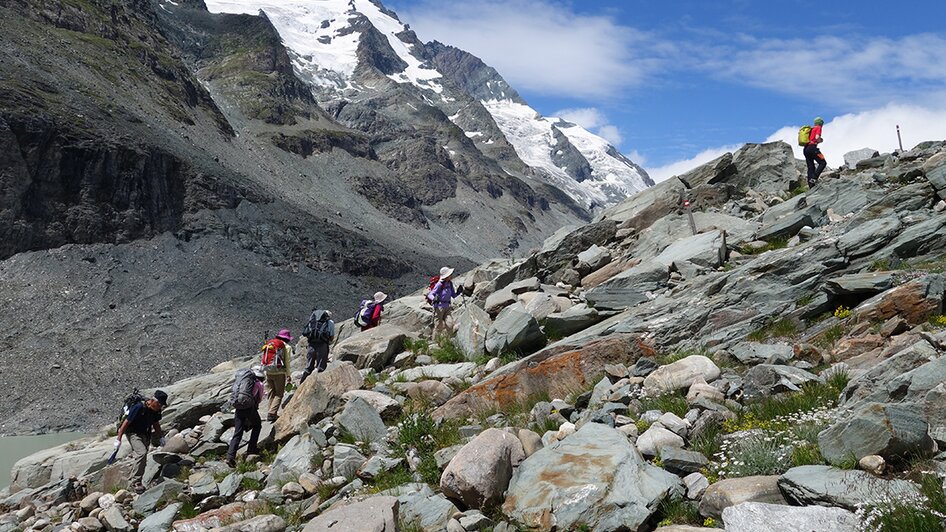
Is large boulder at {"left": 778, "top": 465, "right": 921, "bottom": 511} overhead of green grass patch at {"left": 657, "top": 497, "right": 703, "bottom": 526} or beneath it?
overhead

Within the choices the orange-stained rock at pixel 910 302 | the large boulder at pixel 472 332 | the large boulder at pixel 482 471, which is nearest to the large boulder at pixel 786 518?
the large boulder at pixel 482 471

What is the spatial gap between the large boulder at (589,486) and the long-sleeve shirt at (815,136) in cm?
1650

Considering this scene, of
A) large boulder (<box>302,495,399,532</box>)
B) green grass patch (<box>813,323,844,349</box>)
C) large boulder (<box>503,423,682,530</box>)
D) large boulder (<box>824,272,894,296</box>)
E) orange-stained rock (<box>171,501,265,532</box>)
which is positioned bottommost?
orange-stained rock (<box>171,501,265,532</box>)

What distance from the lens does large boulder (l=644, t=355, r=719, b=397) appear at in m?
7.61

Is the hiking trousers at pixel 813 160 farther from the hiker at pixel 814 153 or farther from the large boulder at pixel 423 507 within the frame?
the large boulder at pixel 423 507

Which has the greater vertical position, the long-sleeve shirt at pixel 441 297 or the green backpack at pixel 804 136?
the green backpack at pixel 804 136

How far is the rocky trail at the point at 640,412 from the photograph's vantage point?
15.9 ft

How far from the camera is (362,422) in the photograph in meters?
9.54

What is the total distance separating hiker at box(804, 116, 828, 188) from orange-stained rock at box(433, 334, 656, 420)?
41.9 feet

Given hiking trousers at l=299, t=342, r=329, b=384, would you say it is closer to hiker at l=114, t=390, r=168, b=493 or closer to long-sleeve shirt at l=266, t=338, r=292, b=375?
long-sleeve shirt at l=266, t=338, r=292, b=375

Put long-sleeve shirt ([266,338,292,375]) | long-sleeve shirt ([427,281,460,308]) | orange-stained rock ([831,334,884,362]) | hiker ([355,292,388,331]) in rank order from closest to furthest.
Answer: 1. orange-stained rock ([831,334,884,362])
2. long-sleeve shirt ([266,338,292,375])
3. long-sleeve shirt ([427,281,460,308])
4. hiker ([355,292,388,331])

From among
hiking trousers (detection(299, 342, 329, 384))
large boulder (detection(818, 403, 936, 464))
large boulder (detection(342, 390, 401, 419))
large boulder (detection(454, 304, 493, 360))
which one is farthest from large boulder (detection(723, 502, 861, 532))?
hiking trousers (detection(299, 342, 329, 384))

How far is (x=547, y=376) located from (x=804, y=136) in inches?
579

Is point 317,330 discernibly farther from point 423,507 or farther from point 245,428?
point 423,507
